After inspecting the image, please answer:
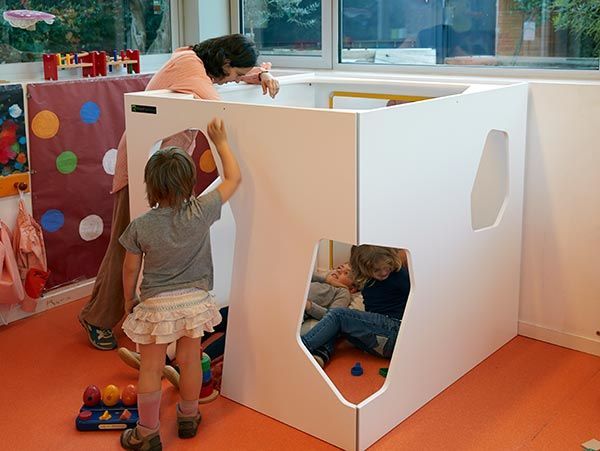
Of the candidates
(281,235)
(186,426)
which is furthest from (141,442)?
(281,235)

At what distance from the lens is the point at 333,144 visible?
2.12 metres

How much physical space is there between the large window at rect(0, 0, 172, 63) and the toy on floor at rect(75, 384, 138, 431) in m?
1.57

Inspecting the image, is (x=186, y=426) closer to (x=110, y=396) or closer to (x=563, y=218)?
(x=110, y=396)

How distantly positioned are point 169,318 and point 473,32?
6.18 ft

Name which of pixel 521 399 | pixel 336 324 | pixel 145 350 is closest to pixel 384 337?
pixel 336 324

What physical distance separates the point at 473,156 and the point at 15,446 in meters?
1.67

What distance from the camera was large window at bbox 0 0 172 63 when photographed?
3.34 metres

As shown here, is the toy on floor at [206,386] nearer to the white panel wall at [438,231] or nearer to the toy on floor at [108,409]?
the toy on floor at [108,409]

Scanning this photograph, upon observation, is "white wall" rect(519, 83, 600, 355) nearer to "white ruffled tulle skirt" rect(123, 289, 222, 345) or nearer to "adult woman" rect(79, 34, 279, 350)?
"adult woman" rect(79, 34, 279, 350)

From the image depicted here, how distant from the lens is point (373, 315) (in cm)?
281

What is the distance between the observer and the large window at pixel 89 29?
10.9ft

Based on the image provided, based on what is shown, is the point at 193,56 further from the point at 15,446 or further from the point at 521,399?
the point at 521,399

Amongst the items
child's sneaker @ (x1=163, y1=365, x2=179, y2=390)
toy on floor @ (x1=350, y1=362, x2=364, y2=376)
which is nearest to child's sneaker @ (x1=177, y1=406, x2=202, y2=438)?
child's sneaker @ (x1=163, y1=365, x2=179, y2=390)

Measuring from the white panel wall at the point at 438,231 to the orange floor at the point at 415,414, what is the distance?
0.29ft
